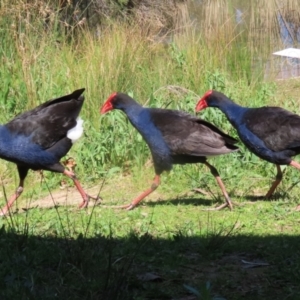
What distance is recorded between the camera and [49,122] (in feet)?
23.6

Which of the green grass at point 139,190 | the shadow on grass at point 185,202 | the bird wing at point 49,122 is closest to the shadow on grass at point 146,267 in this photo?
the green grass at point 139,190

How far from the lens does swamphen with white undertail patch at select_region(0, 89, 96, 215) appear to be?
7.00 metres

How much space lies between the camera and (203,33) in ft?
36.5

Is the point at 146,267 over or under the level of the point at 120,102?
under

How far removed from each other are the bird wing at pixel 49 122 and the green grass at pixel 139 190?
64 centimetres

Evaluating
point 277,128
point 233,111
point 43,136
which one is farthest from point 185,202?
point 43,136

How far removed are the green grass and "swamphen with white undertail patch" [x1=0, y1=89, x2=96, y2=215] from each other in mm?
430

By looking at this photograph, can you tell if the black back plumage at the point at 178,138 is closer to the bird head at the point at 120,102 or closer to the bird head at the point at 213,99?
the bird head at the point at 120,102

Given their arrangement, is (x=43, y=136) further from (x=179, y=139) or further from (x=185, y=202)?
(x=185, y=202)

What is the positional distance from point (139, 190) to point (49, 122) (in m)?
1.46

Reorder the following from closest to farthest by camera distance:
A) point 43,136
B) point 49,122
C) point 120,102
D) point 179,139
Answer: point 179,139 → point 43,136 → point 49,122 → point 120,102

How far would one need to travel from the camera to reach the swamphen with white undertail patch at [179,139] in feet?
22.6

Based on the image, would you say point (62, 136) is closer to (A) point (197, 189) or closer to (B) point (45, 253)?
(A) point (197, 189)

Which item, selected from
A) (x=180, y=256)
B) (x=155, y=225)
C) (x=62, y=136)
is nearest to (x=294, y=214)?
(x=155, y=225)
